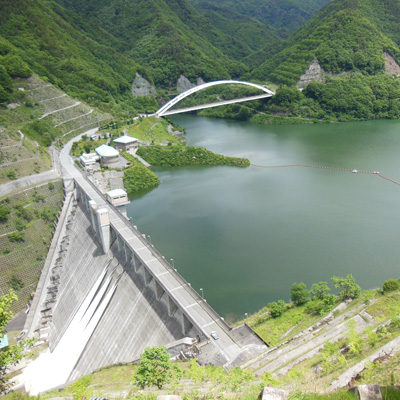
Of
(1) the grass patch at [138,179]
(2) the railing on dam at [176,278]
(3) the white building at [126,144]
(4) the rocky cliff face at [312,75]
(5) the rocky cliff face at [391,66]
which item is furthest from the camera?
(4) the rocky cliff face at [312,75]

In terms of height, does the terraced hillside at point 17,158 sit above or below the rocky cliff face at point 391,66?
above

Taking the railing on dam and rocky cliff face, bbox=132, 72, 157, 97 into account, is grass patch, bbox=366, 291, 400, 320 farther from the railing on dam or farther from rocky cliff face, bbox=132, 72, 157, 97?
rocky cliff face, bbox=132, 72, 157, 97

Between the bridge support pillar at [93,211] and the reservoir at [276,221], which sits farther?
the bridge support pillar at [93,211]

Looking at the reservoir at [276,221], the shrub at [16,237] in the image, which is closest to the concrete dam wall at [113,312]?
the reservoir at [276,221]

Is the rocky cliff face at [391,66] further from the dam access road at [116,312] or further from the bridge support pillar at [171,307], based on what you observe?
the bridge support pillar at [171,307]

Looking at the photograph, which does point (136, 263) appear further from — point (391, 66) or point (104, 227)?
point (391, 66)

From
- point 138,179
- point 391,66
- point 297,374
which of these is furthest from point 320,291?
point 391,66

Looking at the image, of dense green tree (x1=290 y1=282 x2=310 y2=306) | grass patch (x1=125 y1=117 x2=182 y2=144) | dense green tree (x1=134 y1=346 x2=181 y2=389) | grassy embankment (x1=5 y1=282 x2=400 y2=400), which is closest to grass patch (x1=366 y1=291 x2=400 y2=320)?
grassy embankment (x1=5 y1=282 x2=400 y2=400)
